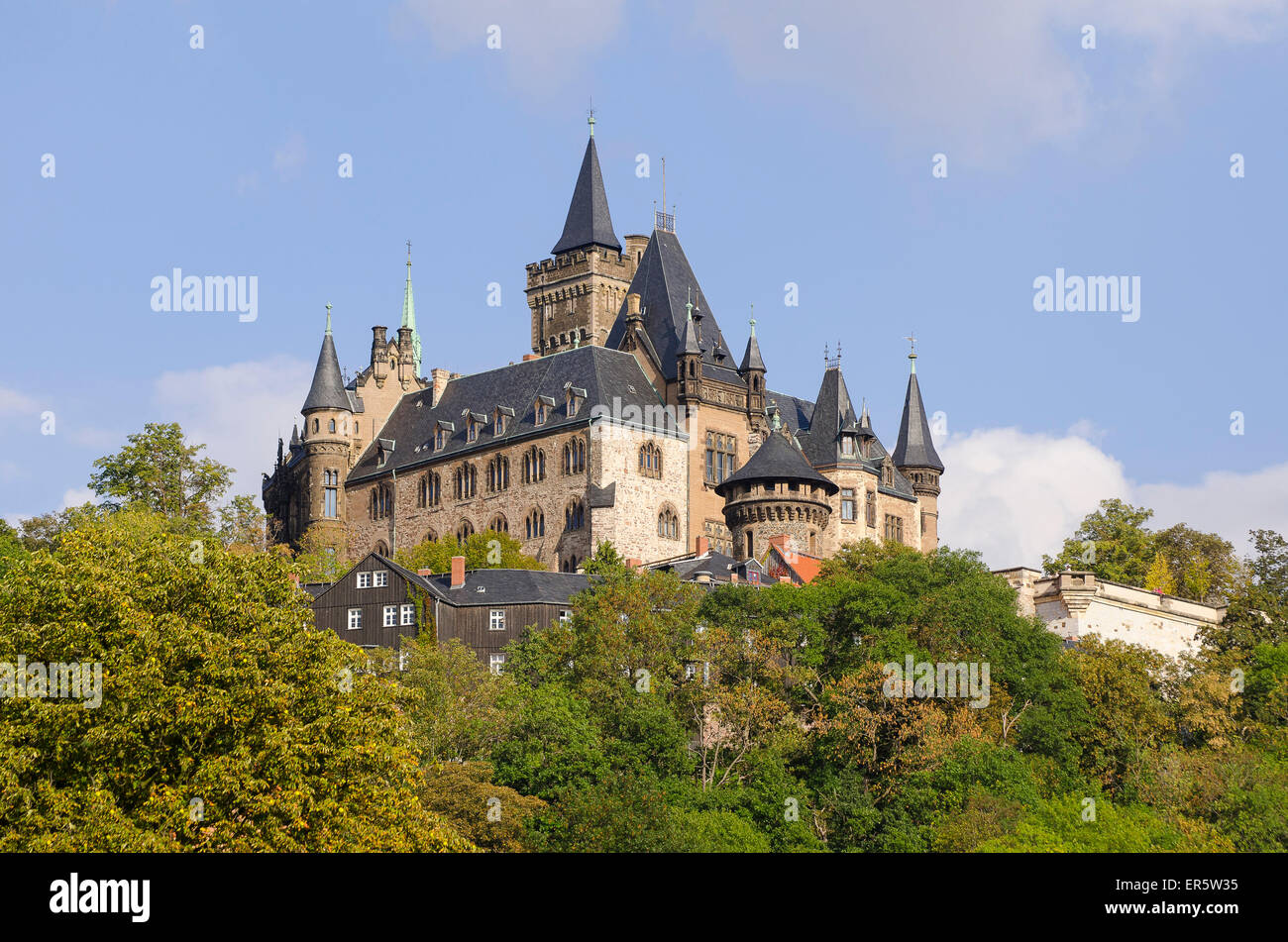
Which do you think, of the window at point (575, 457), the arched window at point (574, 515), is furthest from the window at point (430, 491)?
the arched window at point (574, 515)

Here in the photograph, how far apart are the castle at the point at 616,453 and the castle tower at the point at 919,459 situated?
0.37 feet

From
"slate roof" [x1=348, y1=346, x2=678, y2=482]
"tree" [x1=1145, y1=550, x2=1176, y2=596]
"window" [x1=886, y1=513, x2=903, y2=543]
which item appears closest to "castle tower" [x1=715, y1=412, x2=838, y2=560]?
"slate roof" [x1=348, y1=346, x2=678, y2=482]

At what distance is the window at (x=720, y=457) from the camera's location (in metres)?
93.1

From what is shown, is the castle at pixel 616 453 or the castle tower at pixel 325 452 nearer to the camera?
the castle at pixel 616 453

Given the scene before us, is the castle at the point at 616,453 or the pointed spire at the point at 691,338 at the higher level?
the pointed spire at the point at 691,338

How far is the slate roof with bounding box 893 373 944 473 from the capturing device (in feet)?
352

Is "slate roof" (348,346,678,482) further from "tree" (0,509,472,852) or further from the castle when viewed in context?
"tree" (0,509,472,852)

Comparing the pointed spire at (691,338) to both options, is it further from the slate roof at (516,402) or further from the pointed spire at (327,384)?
the pointed spire at (327,384)

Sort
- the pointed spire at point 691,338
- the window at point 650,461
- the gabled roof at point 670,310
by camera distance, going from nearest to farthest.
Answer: the window at point 650,461 → the pointed spire at point 691,338 → the gabled roof at point 670,310

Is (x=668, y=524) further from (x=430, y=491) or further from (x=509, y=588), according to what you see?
(x=509, y=588)

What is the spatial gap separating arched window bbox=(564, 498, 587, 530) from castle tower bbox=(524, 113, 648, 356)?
84.0 feet

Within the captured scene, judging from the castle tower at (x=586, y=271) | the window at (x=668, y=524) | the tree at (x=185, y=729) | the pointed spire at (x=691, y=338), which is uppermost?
the castle tower at (x=586, y=271)

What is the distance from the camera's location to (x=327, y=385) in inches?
4122
